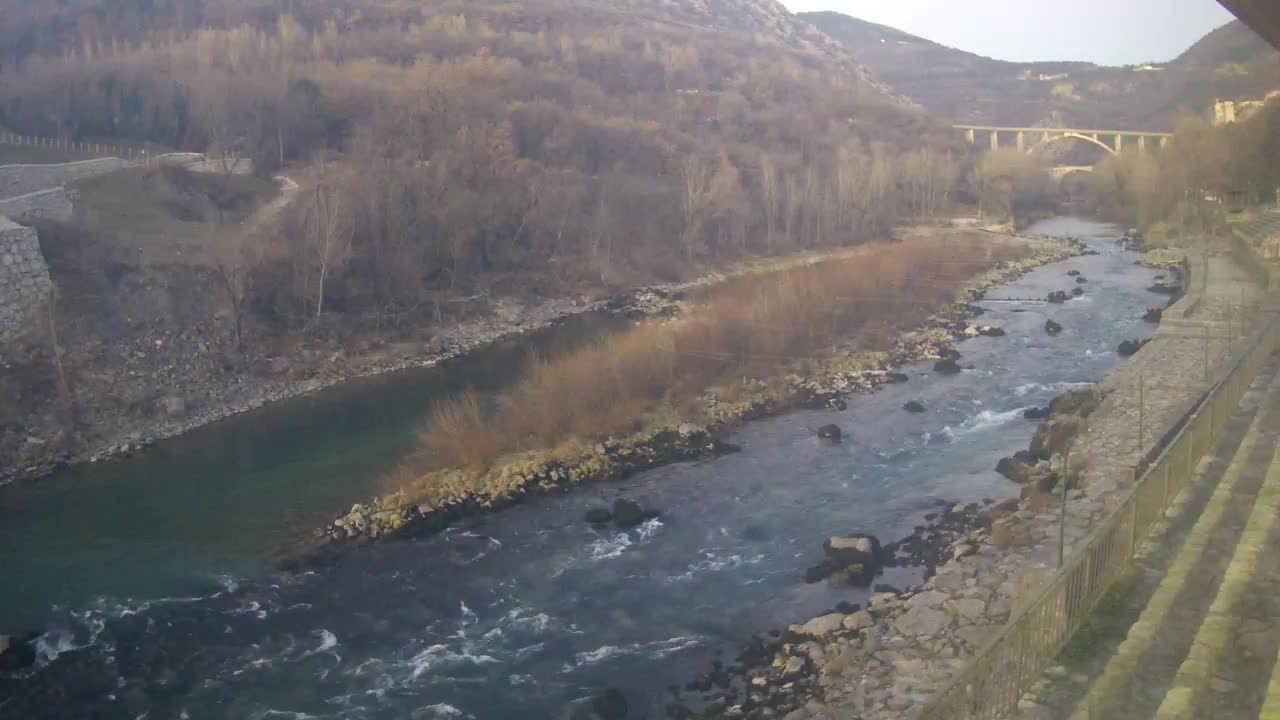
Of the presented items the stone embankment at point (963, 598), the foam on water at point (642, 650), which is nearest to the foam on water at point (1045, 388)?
the stone embankment at point (963, 598)

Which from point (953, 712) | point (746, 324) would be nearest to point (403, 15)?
point (746, 324)

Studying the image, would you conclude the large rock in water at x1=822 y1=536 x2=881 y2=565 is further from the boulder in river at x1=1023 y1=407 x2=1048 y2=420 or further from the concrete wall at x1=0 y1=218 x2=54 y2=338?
the concrete wall at x1=0 y1=218 x2=54 y2=338

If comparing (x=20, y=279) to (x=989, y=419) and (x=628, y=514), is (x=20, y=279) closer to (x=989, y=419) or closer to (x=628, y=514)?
(x=628, y=514)

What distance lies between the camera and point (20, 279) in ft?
46.8

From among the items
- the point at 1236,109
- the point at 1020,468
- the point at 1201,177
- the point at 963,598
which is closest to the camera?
the point at 963,598

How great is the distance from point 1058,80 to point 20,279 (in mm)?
54716

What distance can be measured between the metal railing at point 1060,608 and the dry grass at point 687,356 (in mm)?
7153

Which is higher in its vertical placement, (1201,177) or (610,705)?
(1201,177)

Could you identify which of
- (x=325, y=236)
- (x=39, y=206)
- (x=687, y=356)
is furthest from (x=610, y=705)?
(x=39, y=206)

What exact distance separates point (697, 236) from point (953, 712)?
2238 cm

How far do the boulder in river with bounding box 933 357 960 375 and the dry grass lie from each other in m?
1.18

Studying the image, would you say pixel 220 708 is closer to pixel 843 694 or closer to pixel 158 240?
pixel 843 694

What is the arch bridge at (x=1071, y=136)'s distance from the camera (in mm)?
39594

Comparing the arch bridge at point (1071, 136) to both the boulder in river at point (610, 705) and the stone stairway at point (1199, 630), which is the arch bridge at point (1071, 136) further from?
the boulder in river at point (610, 705)
